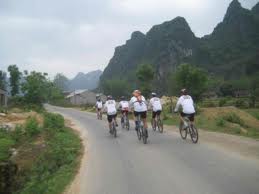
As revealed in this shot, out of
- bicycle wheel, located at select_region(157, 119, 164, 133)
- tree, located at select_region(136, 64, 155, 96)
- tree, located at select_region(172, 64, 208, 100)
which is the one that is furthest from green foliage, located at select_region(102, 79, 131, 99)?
bicycle wheel, located at select_region(157, 119, 164, 133)

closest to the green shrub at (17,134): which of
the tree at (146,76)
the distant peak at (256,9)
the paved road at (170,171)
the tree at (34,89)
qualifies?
the paved road at (170,171)

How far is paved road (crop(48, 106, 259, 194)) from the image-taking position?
731 cm

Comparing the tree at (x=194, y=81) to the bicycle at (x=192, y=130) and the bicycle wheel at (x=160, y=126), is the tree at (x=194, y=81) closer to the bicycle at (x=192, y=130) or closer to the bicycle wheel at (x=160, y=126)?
the bicycle wheel at (x=160, y=126)

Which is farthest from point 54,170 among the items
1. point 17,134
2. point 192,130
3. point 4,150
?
point 17,134

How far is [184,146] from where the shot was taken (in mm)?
12695

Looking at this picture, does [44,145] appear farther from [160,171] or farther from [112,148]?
[160,171]

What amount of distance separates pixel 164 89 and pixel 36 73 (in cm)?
6915

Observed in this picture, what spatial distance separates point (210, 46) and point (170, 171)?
152m

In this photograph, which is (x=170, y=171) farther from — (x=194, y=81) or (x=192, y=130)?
(x=194, y=81)

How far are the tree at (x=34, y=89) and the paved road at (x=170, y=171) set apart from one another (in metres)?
46.4

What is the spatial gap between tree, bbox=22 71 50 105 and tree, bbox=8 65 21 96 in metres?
22.3

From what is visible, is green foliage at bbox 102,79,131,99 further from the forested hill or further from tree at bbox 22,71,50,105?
tree at bbox 22,71,50,105

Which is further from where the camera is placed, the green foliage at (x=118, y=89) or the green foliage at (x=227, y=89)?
the green foliage at (x=118, y=89)

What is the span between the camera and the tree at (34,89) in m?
57.4
